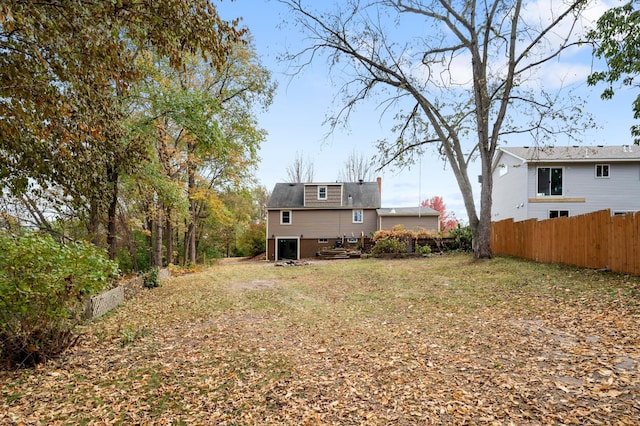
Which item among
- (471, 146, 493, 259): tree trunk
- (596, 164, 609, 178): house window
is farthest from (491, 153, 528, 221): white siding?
(471, 146, 493, 259): tree trunk

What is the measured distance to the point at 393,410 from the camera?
3324 millimetres

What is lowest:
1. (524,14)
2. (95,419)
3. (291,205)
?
(95,419)

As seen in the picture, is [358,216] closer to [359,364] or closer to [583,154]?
[583,154]

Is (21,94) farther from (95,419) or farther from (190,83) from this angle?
(190,83)

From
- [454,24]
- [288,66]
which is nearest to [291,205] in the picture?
[288,66]

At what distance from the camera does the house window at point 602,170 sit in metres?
18.1

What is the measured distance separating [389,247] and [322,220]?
7505mm

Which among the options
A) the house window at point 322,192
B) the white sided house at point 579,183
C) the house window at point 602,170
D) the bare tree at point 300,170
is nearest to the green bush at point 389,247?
the white sided house at point 579,183

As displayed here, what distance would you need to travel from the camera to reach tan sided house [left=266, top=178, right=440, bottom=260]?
25.2 metres

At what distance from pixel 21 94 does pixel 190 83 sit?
13.2 metres

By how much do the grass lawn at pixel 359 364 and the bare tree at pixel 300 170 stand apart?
96.6 feet

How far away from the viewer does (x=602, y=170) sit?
1812cm

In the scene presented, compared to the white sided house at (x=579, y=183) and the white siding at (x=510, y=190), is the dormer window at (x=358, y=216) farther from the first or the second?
the white sided house at (x=579, y=183)

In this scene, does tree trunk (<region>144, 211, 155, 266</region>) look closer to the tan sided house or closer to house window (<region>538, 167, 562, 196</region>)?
the tan sided house
